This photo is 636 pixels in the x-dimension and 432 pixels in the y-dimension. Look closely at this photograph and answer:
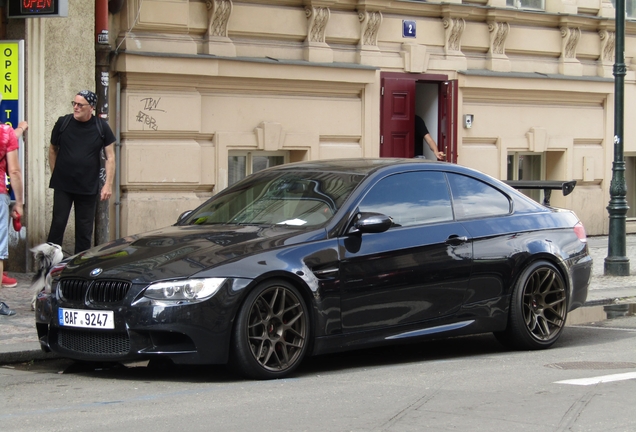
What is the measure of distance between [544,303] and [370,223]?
6.76 ft

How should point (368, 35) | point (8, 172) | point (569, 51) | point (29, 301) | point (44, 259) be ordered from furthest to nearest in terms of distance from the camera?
point (569, 51)
point (368, 35)
point (29, 301)
point (8, 172)
point (44, 259)

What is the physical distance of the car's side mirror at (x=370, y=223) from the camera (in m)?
8.13

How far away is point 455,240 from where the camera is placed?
880 cm

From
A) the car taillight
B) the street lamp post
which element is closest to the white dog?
the car taillight

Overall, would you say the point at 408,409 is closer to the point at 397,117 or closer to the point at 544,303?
the point at 544,303

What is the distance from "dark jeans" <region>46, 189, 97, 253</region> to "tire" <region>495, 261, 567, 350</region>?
4164 mm

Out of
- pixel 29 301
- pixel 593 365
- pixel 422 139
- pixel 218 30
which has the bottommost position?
pixel 593 365

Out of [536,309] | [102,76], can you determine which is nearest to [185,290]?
[536,309]

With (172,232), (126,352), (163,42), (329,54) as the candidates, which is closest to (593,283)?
(329,54)

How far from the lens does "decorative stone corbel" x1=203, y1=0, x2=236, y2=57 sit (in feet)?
49.6

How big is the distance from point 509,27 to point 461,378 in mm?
11689

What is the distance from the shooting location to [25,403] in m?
6.95

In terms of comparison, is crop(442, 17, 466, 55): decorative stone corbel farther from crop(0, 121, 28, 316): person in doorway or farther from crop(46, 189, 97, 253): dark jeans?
crop(0, 121, 28, 316): person in doorway

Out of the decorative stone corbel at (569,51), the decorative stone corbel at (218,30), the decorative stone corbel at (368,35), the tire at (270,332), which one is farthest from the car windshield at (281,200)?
the decorative stone corbel at (569,51)
